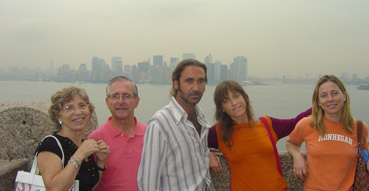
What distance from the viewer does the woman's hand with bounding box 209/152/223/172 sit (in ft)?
10.2

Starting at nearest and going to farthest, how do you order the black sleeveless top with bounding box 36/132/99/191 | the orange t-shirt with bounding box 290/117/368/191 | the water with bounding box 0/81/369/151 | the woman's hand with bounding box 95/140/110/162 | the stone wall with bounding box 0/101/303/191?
the black sleeveless top with bounding box 36/132/99/191
the woman's hand with bounding box 95/140/110/162
the orange t-shirt with bounding box 290/117/368/191
the stone wall with bounding box 0/101/303/191
the water with bounding box 0/81/369/151

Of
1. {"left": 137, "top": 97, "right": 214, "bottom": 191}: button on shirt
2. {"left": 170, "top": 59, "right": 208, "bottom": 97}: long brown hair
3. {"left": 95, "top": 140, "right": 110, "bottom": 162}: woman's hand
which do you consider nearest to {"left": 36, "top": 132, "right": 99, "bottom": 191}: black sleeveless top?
{"left": 95, "top": 140, "right": 110, "bottom": 162}: woman's hand

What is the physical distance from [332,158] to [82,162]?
A: 264 centimetres

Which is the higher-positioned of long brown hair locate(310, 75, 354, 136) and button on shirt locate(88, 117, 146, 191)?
long brown hair locate(310, 75, 354, 136)

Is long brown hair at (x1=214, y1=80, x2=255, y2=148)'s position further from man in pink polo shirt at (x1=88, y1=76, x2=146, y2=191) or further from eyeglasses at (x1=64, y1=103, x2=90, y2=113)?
eyeglasses at (x1=64, y1=103, x2=90, y2=113)

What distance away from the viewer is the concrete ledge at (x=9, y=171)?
2934 millimetres

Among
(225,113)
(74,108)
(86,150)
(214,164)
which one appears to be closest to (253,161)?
(214,164)

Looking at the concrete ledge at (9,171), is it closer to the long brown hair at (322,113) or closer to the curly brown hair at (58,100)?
the curly brown hair at (58,100)

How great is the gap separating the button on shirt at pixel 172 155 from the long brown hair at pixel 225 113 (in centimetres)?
37

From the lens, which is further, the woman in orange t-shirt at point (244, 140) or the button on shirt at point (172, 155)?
the woman in orange t-shirt at point (244, 140)

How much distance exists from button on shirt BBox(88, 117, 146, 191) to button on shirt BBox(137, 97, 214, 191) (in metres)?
0.38

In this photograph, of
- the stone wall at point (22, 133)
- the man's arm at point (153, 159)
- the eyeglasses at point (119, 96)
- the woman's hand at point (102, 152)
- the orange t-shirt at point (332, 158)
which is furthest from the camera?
the stone wall at point (22, 133)

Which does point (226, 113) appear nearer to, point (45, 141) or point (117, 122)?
point (117, 122)

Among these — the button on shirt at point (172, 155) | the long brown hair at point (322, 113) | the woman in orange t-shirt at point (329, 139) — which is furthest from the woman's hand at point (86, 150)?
the long brown hair at point (322, 113)
